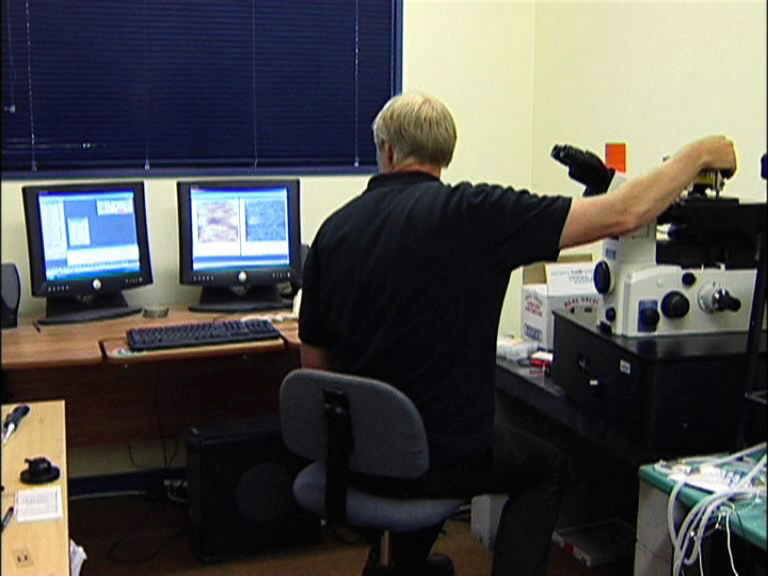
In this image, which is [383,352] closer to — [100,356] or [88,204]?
[100,356]

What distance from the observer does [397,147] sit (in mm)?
2277

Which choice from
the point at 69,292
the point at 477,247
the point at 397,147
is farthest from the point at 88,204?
the point at 477,247

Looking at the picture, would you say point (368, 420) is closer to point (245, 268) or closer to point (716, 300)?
point (716, 300)

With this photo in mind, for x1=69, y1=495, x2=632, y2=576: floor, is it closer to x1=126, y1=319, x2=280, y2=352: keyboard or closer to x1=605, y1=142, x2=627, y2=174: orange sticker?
x1=126, y1=319, x2=280, y2=352: keyboard

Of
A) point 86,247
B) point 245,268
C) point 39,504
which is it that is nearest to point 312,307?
point 39,504

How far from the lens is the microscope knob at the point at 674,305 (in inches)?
88.5

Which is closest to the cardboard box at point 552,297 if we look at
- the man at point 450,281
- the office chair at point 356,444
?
the man at point 450,281

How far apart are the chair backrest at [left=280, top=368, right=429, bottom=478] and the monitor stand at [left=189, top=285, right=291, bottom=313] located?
136 centimetres

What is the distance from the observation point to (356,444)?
2078 millimetres

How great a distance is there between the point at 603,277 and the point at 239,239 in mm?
1582

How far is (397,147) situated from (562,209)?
0.46m

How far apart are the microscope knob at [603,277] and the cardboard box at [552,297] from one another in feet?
1.35

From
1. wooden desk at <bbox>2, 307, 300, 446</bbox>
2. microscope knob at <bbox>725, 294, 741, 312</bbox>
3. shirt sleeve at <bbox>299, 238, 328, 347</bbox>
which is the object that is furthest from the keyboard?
microscope knob at <bbox>725, 294, 741, 312</bbox>

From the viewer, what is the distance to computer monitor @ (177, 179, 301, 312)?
3451 millimetres
